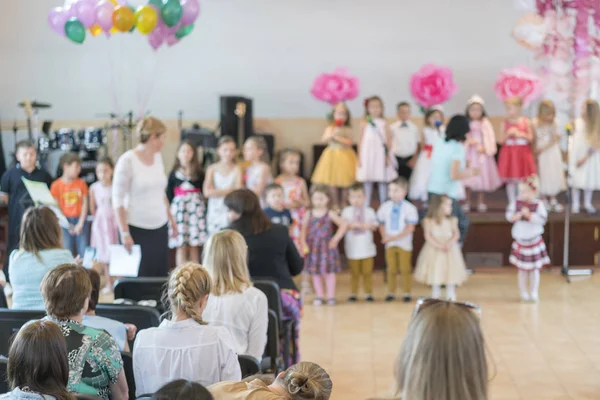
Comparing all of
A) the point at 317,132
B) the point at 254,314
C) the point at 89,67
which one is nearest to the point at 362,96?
the point at 317,132

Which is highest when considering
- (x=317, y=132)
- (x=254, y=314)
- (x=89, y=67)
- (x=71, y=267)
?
(x=89, y=67)

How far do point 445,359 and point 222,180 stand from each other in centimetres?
559

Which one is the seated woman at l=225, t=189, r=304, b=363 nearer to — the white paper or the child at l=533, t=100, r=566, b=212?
the white paper

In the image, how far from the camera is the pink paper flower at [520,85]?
28.7ft

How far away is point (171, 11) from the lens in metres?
7.72

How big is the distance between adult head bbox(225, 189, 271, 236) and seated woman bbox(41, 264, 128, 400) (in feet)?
5.81

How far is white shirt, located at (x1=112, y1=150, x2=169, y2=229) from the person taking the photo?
5.39m

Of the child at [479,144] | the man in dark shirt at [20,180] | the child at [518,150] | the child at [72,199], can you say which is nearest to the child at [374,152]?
the child at [479,144]

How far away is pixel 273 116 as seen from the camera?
36.7 feet

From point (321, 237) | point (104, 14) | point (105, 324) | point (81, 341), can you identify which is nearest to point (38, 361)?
point (81, 341)

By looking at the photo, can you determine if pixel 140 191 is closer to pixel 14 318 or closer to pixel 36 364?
pixel 14 318

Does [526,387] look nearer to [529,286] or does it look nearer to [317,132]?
[529,286]

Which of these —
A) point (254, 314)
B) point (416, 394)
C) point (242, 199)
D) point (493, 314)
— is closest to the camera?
point (416, 394)

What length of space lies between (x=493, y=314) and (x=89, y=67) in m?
6.66
